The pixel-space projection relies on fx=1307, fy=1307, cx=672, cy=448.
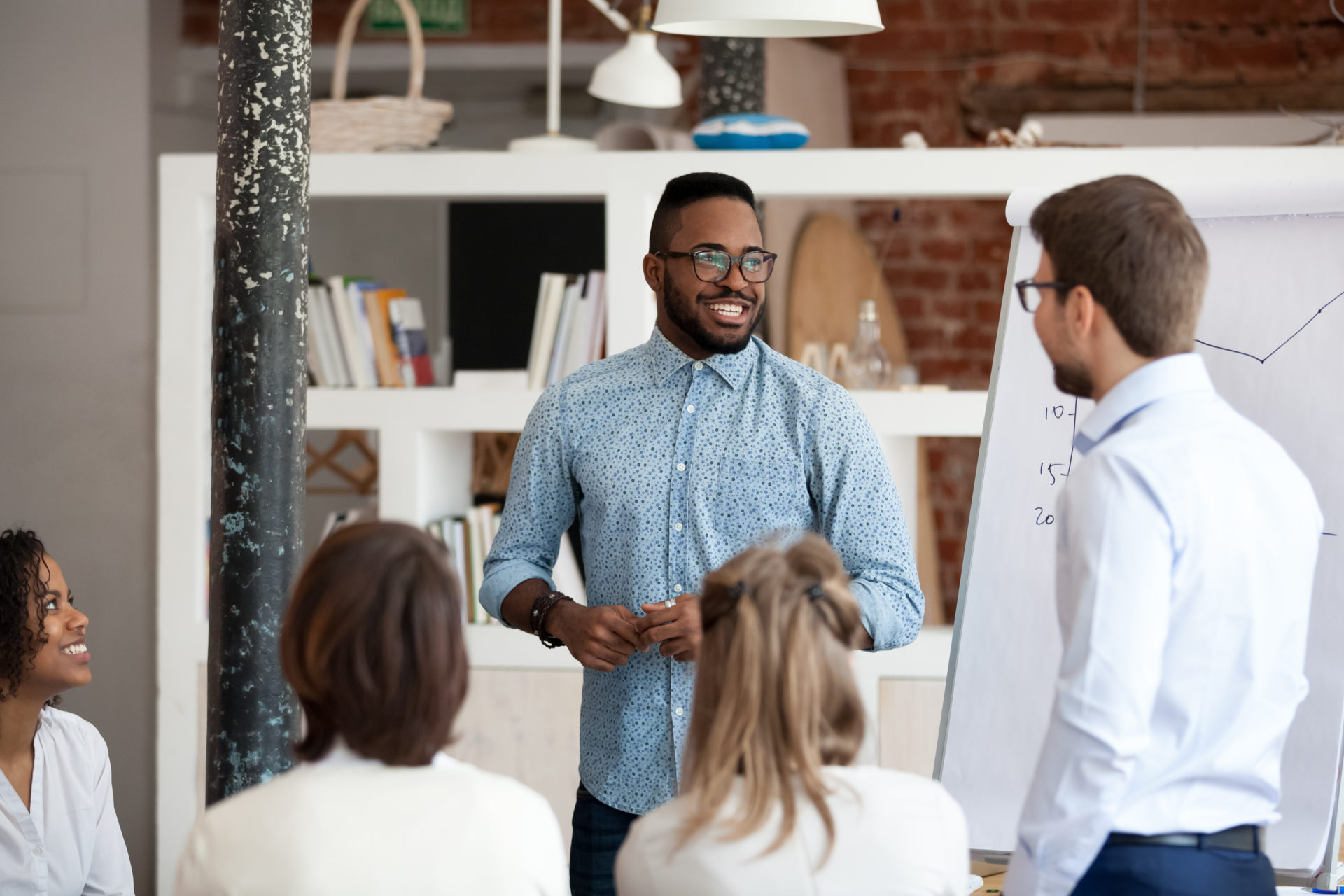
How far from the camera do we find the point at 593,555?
1857mm

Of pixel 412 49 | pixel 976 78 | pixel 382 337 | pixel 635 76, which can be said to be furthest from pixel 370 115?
pixel 976 78

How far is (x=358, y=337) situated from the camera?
3.32 meters

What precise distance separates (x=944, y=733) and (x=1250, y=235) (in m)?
0.90

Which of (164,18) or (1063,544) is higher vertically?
(164,18)

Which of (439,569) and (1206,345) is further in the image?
(1206,345)

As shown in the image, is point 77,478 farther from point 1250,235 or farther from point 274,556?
point 1250,235

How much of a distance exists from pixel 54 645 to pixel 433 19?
305cm

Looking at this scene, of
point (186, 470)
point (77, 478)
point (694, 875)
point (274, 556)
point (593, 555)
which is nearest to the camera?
point (694, 875)

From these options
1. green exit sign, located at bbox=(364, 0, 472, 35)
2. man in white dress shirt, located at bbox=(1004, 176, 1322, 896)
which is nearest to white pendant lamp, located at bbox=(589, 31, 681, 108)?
green exit sign, located at bbox=(364, 0, 472, 35)

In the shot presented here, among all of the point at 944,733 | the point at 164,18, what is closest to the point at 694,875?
the point at 944,733

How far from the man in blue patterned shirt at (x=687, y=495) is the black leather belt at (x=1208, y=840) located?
0.48 m

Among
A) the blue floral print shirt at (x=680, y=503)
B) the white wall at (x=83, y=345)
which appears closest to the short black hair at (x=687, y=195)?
the blue floral print shirt at (x=680, y=503)

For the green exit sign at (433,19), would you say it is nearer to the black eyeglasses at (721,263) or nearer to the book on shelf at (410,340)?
the book on shelf at (410,340)

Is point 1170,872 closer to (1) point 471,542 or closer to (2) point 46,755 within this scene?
(2) point 46,755
